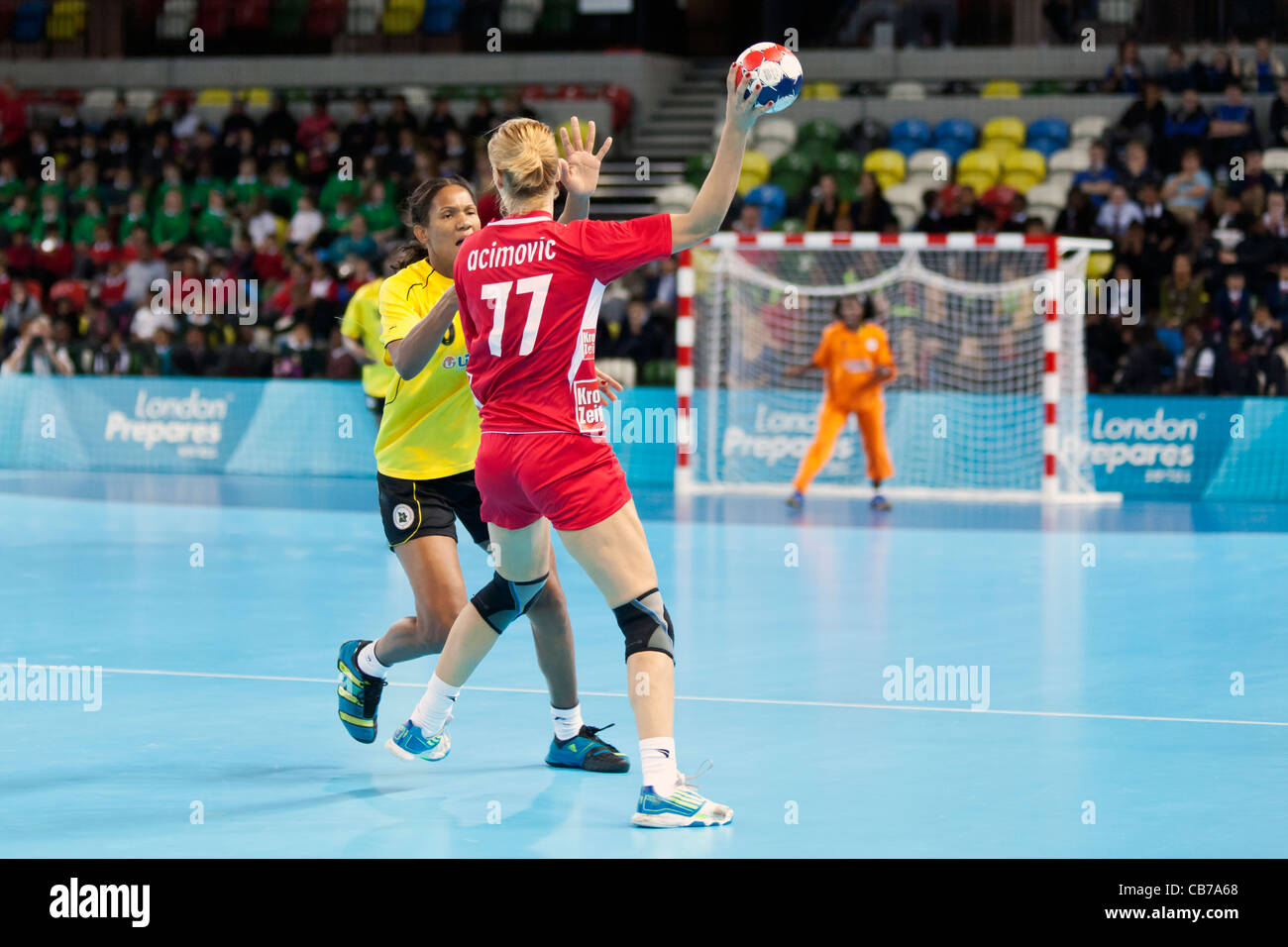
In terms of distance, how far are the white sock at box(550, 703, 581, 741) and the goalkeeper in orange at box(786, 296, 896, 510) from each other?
32.2 feet

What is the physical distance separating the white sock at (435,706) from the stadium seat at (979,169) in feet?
55.2

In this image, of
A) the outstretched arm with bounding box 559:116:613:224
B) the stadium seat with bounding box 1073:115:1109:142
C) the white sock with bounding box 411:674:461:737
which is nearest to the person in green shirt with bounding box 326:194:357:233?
the stadium seat with bounding box 1073:115:1109:142

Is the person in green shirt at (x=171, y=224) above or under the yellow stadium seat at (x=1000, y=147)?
under

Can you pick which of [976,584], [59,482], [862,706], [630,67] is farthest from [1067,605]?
[630,67]

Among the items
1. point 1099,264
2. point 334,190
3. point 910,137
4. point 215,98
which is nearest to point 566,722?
point 1099,264

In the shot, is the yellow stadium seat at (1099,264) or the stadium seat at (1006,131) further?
the stadium seat at (1006,131)

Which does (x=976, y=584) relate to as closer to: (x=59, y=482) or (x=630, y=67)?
(x=59, y=482)

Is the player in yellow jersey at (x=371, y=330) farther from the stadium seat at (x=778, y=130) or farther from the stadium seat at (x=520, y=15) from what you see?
the stadium seat at (x=520, y=15)

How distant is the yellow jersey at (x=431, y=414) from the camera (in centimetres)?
645

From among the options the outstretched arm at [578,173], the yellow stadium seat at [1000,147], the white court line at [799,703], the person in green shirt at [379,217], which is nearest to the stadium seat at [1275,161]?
the yellow stadium seat at [1000,147]

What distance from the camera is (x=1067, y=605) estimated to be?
10328mm

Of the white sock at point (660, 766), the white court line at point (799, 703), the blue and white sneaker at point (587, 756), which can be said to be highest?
the white sock at point (660, 766)

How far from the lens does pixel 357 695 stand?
648cm

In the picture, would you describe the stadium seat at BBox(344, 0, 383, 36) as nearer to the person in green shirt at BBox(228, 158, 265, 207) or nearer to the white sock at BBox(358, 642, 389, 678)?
the person in green shirt at BBox(228, 158, 265, 207)
